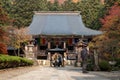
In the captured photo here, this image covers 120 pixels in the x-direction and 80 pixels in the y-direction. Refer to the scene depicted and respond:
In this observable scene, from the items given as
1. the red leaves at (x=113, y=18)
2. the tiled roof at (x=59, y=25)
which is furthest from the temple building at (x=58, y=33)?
the red leaves at (x=113, y=18)

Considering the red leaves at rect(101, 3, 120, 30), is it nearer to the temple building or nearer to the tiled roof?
the temple building

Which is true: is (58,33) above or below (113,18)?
above

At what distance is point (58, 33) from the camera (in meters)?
56.7

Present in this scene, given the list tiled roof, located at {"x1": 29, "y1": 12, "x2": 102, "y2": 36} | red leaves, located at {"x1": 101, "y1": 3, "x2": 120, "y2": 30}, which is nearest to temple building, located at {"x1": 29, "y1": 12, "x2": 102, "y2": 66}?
tiled roof, located at {"x1": 29, "y1": 12, "x2": 102, "y2": 36}

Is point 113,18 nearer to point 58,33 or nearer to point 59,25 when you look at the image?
point 58,33

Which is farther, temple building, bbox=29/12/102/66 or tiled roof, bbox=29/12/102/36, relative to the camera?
tiled roof, bbox=29/12/102/36

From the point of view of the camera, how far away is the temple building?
5619cm

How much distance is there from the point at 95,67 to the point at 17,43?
27037 millimetres

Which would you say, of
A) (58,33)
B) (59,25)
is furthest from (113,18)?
(59,25)

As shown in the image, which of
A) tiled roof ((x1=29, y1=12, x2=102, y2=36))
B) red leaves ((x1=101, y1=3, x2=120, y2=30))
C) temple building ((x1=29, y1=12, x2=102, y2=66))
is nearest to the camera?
red leaves ((x1=101, y1=3, x2=120, y2=30))

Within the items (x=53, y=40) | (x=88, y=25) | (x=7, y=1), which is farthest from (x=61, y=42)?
(x=7, y=1)

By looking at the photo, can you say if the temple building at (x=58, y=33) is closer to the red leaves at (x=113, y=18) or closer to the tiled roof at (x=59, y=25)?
the tiled roof at (x=59, y=25)

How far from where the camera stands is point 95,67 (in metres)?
25.0

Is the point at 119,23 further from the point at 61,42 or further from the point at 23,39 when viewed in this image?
the point at 61,42
